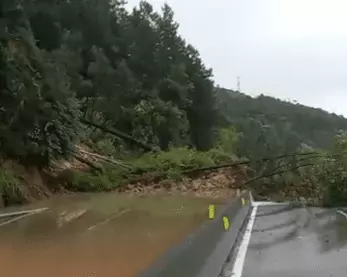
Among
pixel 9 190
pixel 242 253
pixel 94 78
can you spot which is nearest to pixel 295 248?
pixel 242 253

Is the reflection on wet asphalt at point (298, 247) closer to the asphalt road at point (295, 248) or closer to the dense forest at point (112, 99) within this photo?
the asphalt road at point (295, 248)

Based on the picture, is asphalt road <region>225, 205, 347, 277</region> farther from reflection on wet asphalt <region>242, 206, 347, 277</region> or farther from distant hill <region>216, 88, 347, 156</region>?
distant hill <region>216, 88, 347, 156</region>

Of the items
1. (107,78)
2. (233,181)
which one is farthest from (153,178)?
(107,78)

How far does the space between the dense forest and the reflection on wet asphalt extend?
9020mm

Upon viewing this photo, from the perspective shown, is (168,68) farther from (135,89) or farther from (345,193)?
(345,193)

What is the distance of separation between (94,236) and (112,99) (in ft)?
120

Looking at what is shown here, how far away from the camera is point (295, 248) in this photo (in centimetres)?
1429

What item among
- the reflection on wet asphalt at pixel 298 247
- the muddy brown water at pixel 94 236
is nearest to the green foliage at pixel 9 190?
the muddy brown water at pixel 94 236

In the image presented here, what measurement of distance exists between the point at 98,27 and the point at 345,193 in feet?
110

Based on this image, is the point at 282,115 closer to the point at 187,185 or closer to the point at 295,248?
the point at 187,185

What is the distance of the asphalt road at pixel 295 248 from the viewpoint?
10898 mm

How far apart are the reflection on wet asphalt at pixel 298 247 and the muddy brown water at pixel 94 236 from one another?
2.01 m

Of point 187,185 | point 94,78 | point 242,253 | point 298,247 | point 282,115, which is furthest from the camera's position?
point 282,115

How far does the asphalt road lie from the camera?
429 inches
